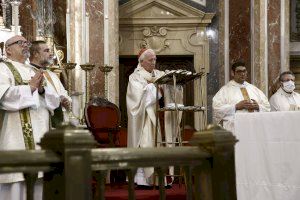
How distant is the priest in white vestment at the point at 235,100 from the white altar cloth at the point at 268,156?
225cm

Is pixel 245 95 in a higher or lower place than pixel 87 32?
lower

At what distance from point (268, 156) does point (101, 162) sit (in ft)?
9.82

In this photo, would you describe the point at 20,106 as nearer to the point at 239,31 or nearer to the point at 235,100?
the point at 235,100

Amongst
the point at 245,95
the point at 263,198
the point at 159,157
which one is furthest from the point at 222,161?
the point at 245,95

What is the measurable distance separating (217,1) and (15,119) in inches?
297

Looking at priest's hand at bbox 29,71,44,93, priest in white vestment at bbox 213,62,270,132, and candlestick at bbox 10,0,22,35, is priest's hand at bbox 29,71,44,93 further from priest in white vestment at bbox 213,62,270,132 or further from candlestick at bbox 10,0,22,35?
priest in white vestment at bbox 213,62,270,132

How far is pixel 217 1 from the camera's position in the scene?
39.2 feet

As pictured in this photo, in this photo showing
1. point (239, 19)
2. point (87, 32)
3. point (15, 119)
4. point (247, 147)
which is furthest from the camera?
point (239, 19)

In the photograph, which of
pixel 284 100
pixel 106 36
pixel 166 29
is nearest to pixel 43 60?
pixel 106 36

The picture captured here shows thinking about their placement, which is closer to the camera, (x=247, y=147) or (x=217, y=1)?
(x=247, y=147)

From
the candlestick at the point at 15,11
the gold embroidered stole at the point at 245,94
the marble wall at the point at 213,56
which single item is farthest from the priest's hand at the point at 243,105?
the marble wall at the point at 213,56

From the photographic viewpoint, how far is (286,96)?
31.8 feet

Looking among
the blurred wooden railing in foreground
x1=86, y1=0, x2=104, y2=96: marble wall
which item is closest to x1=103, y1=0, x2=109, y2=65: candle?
x1=86, y1=0, x2=104, y2=96: marble wall

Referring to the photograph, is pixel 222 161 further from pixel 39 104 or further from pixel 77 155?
pixel 39 104
